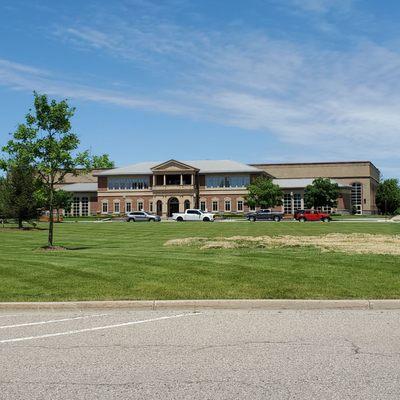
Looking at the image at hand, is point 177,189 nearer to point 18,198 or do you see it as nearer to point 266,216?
point 266,216

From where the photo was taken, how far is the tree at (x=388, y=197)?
131375 millimetres

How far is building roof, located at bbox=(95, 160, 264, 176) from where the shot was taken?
101 m

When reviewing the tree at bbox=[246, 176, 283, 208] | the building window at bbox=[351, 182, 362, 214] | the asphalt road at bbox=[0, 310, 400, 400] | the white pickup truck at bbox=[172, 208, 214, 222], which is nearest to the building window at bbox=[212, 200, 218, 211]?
the tree at bbox=[246, 176, 283, 208]

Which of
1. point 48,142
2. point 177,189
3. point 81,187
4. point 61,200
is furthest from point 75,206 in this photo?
point 48,142

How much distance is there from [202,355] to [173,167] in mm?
94905

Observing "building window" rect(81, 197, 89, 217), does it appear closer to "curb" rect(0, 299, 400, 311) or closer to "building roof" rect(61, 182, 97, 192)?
"building roof" rect(61, 182, 97, 192)

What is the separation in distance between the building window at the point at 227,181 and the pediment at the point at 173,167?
397 centimetres

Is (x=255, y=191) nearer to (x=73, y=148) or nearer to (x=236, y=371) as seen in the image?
(x=73, y=148)

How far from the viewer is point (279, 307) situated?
380 inches

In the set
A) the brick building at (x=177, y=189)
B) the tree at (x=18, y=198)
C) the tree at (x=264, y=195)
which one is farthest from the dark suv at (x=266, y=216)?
the tree at (x=18, y=198)

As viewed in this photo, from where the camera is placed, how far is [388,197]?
131125mm

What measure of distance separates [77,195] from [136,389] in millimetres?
107000

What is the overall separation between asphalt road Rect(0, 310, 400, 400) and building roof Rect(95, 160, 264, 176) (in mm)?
91059

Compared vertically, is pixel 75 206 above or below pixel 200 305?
above
